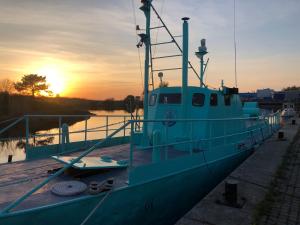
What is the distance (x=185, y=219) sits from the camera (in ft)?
15.5

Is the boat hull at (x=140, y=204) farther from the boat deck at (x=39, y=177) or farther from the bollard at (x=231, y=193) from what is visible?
the bollard at (x=231, y=193)

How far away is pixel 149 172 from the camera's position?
5723 millimetres

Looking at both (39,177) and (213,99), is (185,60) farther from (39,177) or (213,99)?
(39,177)

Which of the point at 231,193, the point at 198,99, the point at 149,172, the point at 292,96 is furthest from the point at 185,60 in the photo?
the point at 292,96

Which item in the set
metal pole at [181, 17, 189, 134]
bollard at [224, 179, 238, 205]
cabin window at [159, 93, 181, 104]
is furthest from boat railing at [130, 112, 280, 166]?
bollard at [224, 179, 238, 205]

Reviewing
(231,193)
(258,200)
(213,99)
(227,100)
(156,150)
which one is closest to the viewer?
(231,193)

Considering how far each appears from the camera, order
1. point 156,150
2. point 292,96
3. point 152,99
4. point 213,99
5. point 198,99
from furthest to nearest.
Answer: point 292,96, point 152,99, point 213,99, point 198,99, point 156,150

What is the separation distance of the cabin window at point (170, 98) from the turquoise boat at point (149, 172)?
34mm

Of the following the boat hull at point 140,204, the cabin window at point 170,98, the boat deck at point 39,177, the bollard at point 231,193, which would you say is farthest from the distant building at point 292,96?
the boat deck at point 39,177

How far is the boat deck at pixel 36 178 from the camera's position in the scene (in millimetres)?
4605

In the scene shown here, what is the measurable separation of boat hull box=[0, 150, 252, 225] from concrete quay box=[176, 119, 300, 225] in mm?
810

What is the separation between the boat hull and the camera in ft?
13.9

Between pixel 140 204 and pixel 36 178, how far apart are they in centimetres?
222

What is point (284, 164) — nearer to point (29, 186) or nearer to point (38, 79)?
point (29, 186)
